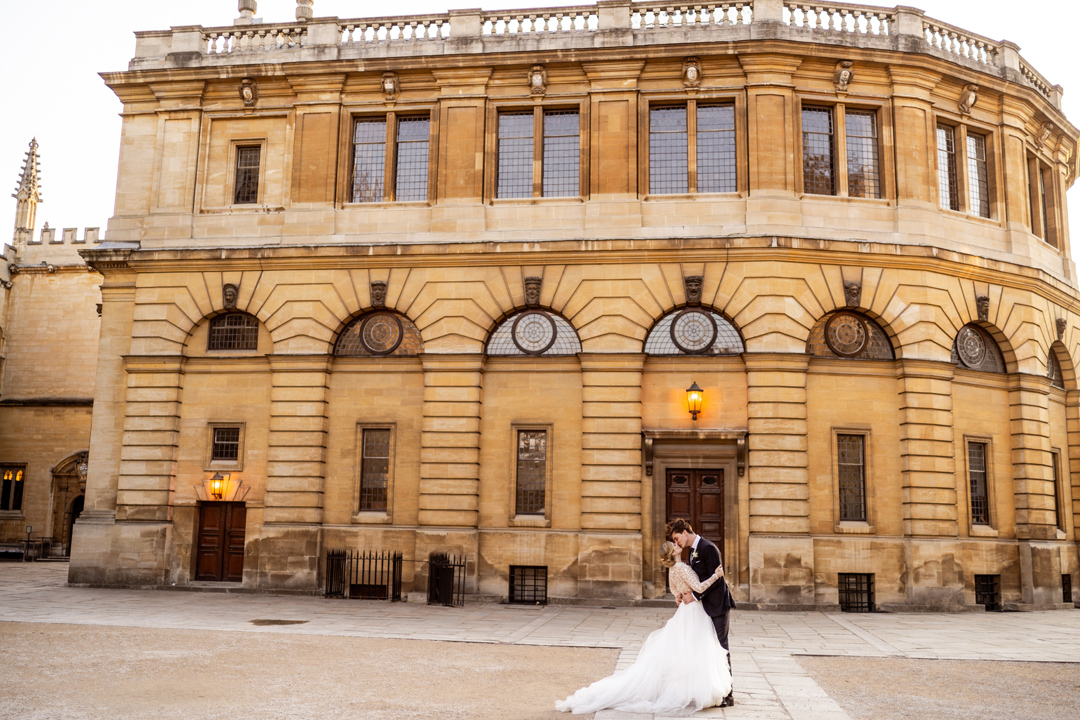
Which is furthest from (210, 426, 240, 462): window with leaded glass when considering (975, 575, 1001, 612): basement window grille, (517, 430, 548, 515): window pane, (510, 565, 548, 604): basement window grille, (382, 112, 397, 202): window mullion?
(975, 575, 1001, 612): basement window grille

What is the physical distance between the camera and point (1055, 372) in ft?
84.3

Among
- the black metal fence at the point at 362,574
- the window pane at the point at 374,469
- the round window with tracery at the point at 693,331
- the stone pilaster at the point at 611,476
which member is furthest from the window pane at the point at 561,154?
the black metal fence at the point at 362,574

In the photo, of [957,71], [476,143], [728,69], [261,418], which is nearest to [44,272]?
[261,418]

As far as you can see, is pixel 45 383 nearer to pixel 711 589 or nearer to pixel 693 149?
pixel 693 149

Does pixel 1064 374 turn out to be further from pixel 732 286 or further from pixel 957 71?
pixel 732 286

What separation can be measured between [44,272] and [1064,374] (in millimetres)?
44167

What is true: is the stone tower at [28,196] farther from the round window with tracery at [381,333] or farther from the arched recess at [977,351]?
the arched recess at [977,351]

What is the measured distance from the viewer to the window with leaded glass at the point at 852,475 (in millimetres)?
21453

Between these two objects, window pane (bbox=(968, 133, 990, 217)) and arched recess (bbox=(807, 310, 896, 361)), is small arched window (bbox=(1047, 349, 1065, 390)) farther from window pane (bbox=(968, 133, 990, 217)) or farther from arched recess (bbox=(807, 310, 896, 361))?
arched recess (bbox=(807, 310, 896, 361))

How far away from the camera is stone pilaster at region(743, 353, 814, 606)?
20391 millimetres

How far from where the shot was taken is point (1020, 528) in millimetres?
22609

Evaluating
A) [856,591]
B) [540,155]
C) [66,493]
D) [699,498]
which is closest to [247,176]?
[540,155]

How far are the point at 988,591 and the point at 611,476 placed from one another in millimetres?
9709

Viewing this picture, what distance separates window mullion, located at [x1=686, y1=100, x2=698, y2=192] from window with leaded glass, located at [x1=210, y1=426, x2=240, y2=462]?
1313cm
